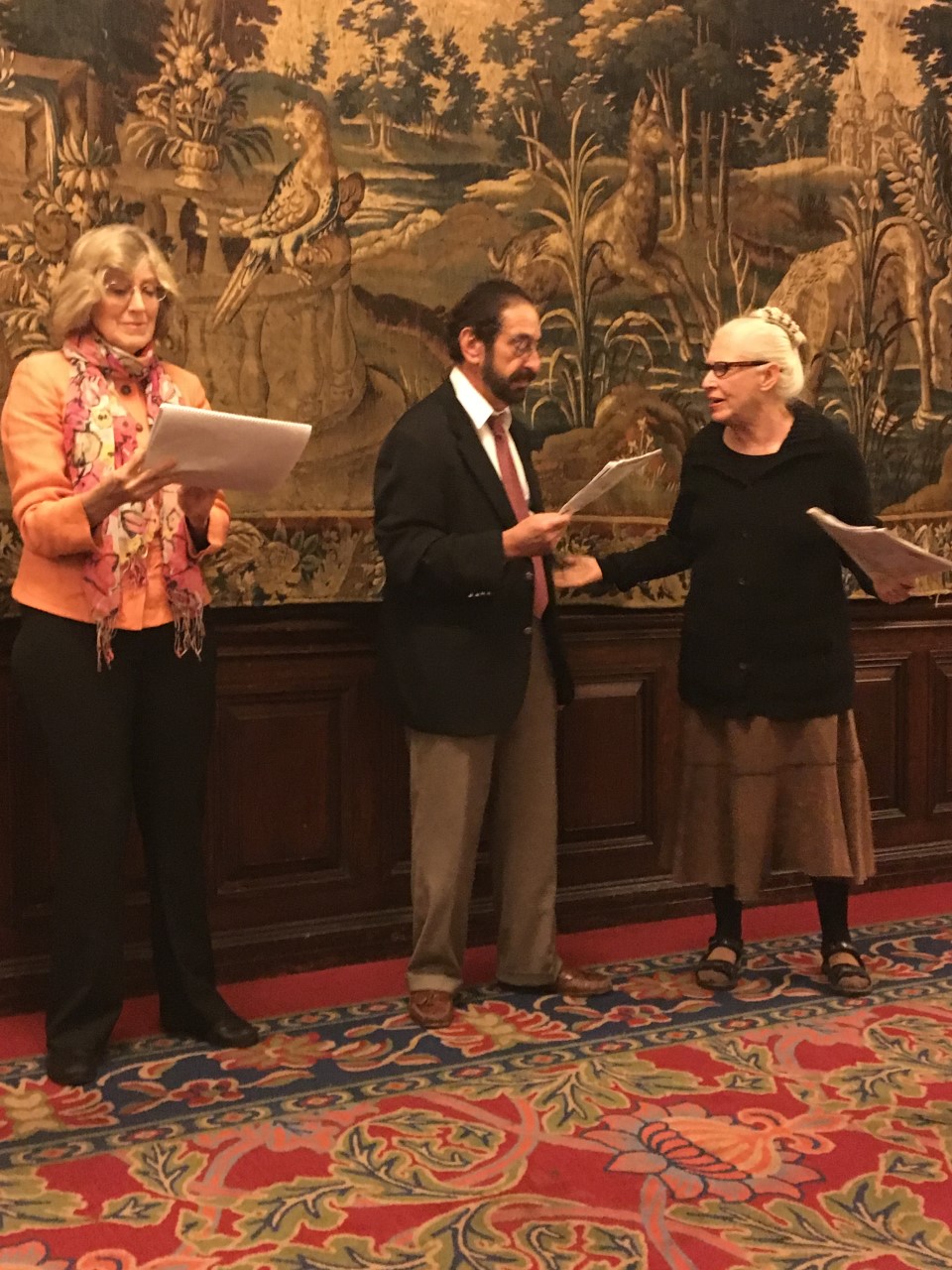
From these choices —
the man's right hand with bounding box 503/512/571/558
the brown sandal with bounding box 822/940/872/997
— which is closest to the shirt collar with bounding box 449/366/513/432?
the man's right hand with bounding box 503/512/571/558

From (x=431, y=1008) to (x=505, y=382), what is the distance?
1.54m

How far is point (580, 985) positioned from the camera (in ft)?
11.9

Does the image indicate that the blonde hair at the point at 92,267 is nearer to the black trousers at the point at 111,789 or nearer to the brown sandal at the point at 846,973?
the black trousers at the point at 111,789

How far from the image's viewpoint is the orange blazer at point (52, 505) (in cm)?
295

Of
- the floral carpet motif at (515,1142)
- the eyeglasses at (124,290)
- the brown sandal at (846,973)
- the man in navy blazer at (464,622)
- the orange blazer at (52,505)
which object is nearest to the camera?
the floral carpet motif at (515,1142)

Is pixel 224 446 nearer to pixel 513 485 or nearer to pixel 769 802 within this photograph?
pixel 513 485

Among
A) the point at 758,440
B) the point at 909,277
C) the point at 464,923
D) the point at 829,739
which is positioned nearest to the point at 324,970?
the point at 464,923

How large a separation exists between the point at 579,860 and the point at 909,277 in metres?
2.20

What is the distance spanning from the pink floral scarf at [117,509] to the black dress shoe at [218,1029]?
2.87ft

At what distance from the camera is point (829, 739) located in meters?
3.59

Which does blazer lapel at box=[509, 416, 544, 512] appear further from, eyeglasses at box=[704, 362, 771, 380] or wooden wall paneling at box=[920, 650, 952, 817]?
wooden wall paneling at box=[920, 650, 952, 817]

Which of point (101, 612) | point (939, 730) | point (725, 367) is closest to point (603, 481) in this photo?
point (725, 367)

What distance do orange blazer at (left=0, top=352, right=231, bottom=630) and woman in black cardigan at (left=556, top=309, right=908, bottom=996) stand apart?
117cm

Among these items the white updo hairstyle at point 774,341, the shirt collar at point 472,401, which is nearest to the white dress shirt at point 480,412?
the shirt collar at point 472,401
